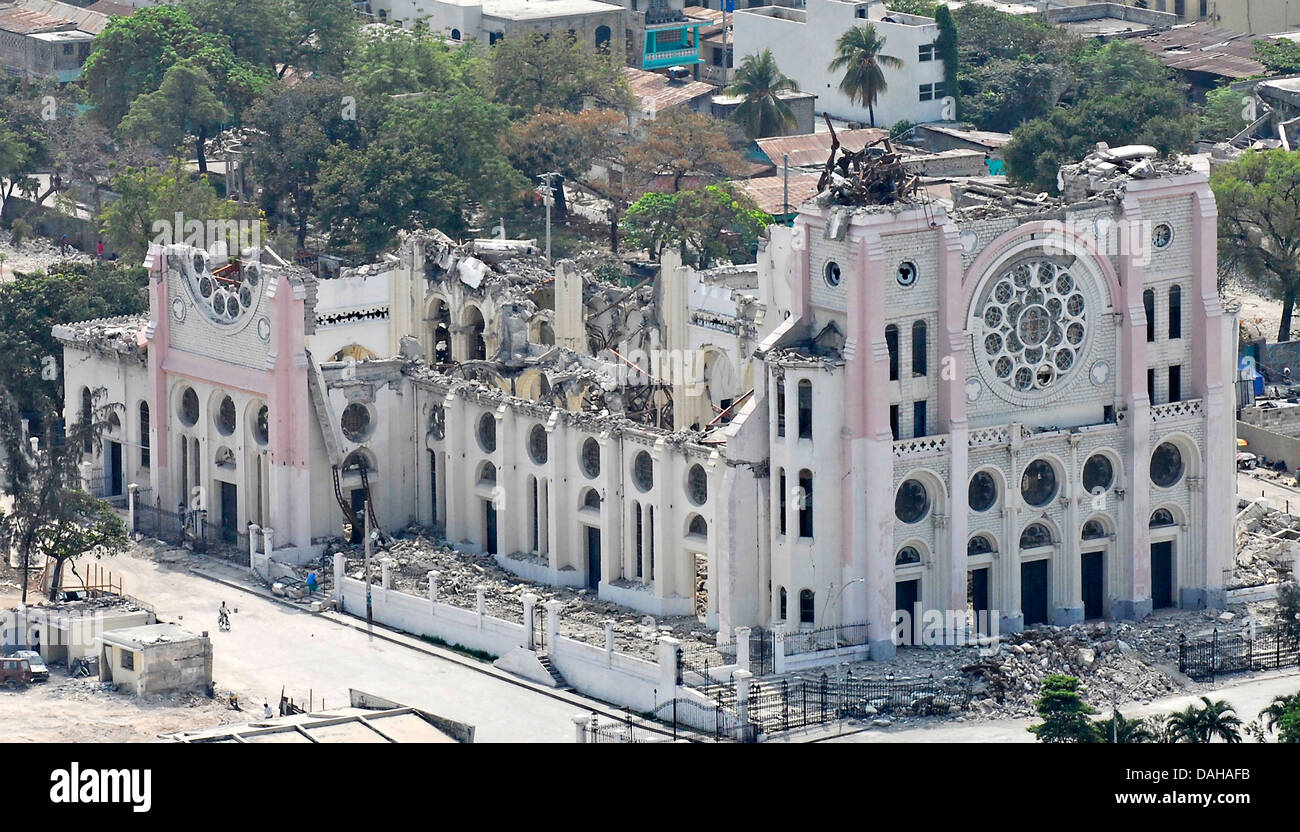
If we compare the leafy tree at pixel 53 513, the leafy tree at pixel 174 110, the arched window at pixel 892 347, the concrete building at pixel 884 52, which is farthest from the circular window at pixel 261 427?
the concrete building at pixel 884 52

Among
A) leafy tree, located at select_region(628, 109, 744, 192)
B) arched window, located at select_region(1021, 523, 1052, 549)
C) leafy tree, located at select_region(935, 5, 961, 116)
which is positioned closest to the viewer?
arched window, located at select_region(1021, 523, 1052, 549)

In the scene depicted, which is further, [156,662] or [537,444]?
[537,444]

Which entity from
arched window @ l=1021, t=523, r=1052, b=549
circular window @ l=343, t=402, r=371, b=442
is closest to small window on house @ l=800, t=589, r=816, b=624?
arched window @ l=1021, t=523, r=1052, b=549

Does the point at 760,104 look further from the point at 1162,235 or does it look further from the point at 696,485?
the point at 696,485

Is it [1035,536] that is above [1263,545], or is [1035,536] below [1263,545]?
above

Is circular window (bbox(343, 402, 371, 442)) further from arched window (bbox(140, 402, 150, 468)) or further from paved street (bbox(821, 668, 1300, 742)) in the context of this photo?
paved street (bbox(821, 668, 1300, 742))

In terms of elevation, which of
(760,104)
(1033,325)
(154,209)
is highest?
(760,104)

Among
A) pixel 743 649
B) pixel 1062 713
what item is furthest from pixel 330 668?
pixel 1062 713

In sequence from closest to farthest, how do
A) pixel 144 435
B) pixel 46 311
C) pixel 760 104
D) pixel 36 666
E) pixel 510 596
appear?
pixel 36 666, pixel 510 596, pixel 144 435, pixel 46 311, pixel 760 104
